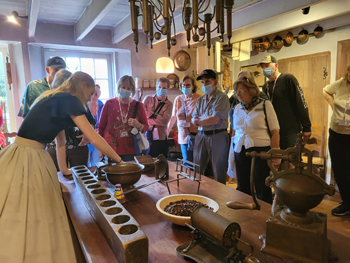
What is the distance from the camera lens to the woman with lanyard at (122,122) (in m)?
2.51

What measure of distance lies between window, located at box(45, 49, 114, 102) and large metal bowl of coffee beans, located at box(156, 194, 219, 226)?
3633 millimetres

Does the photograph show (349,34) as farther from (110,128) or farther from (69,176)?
(69,176)

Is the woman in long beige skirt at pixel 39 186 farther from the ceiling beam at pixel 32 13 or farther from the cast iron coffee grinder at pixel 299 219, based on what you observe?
the ceiling beam at pixel 32 13

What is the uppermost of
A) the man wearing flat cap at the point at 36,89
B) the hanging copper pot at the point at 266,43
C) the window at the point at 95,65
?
the hanging copper pot at the point at 266,43

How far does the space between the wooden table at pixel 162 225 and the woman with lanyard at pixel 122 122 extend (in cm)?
90

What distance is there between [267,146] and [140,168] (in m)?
1.08

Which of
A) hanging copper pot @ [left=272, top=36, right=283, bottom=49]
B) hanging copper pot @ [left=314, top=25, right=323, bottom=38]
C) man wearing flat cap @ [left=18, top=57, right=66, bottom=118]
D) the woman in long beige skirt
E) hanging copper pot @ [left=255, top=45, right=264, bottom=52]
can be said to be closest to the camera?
the woman in long beige skirt

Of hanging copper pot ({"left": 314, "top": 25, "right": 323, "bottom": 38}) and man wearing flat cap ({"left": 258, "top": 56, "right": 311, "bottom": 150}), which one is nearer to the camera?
man wearing flat cap ({"left": 258, "top": 56, "right": 311, "bottom": 150})

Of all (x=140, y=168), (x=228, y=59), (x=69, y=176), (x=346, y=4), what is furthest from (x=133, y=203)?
(x=228, y=59)

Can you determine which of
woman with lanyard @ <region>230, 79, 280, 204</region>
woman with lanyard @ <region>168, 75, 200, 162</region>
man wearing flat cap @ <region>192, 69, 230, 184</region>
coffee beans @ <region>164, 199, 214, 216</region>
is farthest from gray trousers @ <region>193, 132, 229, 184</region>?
coffee beans @ <region>164, 199, 214, 216</region>

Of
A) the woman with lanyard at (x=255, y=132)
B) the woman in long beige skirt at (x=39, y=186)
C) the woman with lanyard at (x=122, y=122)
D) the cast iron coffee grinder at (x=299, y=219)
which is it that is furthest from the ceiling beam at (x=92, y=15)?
the cast iron coffee grinder at (x=299, y=219)

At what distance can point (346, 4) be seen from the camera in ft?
9.61

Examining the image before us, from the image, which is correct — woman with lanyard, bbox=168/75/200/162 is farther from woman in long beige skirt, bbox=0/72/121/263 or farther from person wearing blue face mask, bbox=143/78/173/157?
woman in long beige skirt, bbox=0/72/121/263

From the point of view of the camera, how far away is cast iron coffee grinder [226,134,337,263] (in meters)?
0.80
